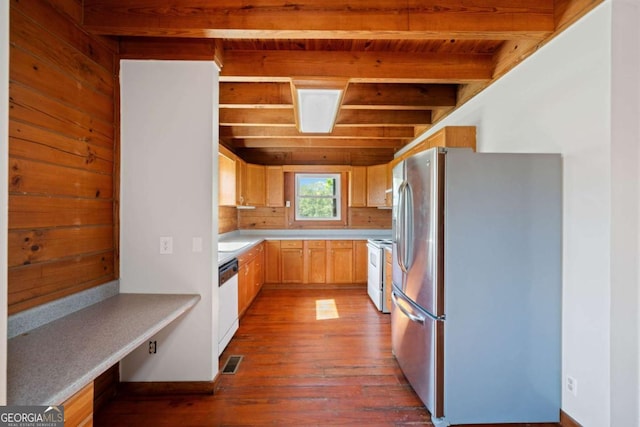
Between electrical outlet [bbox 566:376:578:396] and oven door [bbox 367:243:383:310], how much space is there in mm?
2190

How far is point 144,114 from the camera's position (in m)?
2.04

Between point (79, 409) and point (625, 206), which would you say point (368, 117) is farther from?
point (79, 409)

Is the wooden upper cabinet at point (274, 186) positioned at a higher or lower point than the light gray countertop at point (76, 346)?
higher

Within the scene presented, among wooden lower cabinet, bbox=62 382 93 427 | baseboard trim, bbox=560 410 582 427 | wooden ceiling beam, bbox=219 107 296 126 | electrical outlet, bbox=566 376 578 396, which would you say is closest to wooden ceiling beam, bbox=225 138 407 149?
wooden ceiling beam, bbox=219 107 296 126

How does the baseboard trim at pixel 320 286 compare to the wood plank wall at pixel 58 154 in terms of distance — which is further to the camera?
the baseboard trim at pixel 320 286

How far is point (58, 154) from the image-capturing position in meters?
1.56

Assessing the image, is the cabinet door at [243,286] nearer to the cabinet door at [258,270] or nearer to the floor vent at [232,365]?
the cabinet door at [258,270]

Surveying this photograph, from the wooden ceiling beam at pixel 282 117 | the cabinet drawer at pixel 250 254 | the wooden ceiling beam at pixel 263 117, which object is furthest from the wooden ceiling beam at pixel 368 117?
the cabinet drawer at pixel 250 254

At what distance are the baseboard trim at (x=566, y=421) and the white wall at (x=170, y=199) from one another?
7.68 ft

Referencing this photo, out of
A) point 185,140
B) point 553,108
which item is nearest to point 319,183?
point 185,140

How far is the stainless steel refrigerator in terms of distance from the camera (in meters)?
1.78

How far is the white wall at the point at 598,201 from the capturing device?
1.44 meters

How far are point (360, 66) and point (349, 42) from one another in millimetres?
195

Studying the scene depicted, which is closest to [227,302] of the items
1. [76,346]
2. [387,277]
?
[76,346]
